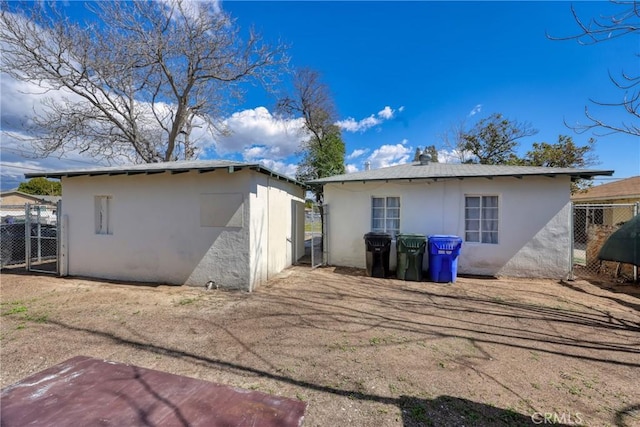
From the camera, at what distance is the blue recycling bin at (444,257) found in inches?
282

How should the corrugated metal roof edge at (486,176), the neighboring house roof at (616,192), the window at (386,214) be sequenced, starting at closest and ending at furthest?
the corrugated metal roof edge at (486,176), the window at (386,214), the neighboring house roof at (616,192)

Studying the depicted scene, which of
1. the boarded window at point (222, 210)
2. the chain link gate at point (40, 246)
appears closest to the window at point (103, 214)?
the chain link gate at point (40, 246)

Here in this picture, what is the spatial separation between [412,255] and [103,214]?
8696 mm

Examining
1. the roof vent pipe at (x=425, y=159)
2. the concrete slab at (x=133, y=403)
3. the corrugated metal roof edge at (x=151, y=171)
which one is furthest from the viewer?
the roof vent pipe at (x=425, y=159)

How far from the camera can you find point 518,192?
7660 millimetres

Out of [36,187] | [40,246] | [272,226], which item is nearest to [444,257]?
[272,226]

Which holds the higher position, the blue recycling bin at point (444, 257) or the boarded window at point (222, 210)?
the boarded window at point (222, 210)

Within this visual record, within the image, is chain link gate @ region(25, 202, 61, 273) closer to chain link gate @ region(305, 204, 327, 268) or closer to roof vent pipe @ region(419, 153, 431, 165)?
chain link gate @ region(305, 204, 327, 268)

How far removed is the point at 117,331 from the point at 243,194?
343cm

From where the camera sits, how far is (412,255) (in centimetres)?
748

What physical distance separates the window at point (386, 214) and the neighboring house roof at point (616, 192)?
11.6 metres

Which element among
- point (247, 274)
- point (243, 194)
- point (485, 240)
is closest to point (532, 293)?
point (485, 240)

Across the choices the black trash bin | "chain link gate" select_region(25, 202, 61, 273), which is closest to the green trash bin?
the black trash bin

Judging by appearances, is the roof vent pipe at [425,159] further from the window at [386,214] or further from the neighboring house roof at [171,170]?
the neighboring house roof at [171,170]
